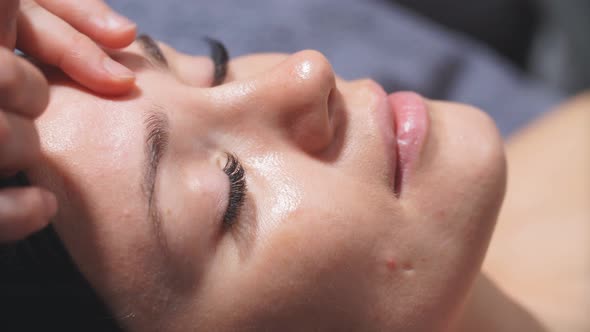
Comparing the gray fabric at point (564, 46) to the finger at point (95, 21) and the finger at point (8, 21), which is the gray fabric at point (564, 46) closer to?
the finger at point (95, 21)

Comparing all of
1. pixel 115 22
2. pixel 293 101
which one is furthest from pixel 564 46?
pixel 115 22

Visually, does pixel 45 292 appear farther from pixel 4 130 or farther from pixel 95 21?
pixel 95 21

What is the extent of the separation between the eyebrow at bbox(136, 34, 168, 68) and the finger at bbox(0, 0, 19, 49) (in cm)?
19

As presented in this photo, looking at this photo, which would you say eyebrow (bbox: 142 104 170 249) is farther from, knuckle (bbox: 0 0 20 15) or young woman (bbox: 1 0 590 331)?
knuckle (bbox: 0 0 20 15)

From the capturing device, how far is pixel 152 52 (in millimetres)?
863

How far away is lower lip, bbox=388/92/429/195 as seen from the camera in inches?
31.9

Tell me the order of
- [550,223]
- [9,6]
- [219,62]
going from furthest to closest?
[550,223], [219,62], [9,6]

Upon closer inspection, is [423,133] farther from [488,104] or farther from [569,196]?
[488,104]

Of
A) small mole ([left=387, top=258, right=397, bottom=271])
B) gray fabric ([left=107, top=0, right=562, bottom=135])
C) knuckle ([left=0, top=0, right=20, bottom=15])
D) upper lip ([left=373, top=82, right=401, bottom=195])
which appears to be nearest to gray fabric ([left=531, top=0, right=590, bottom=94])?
gray fabric ([left=107, top=0, right=562, bottom=135])

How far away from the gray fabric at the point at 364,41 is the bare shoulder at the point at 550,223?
0.15 metres

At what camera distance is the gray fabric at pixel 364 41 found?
1489 millimetres

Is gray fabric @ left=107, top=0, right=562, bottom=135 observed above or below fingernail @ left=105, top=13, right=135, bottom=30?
below

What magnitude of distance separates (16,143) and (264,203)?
30 centimetres

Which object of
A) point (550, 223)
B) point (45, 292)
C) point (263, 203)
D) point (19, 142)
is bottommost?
point (550, 223)
